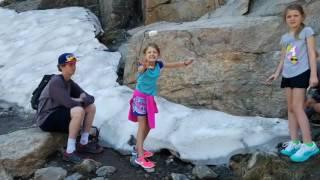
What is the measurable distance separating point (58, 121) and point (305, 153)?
334 cm

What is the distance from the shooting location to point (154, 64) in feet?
20.9

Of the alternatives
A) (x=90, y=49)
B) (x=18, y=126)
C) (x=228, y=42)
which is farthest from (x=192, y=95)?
(x=90, y=49)

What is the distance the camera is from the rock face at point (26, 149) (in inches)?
249

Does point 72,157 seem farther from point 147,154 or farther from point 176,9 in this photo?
point 176,9

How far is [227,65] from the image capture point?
7652mm

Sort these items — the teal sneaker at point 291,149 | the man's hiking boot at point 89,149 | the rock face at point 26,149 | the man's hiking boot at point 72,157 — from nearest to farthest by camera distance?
the teal sneaker at point 291,149 < the rock face at point 26,149 < the man's hiking boot at point 72,157 < the man's hiking boot at point 89,149

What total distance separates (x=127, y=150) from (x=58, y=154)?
0.98m

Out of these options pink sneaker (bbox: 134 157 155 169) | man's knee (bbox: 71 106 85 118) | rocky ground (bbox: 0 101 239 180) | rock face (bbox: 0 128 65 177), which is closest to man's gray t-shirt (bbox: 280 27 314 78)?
rocky ground (bbox: 0 101 239 180)

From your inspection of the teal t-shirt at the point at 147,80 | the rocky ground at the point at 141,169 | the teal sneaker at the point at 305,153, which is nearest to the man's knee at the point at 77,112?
the rocky ground at the point at 141,169

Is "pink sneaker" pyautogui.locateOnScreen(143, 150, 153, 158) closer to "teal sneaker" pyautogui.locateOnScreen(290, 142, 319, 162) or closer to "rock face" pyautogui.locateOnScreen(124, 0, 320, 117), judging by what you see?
"rock face" pyautogui.locateOnScreen(124, 0, 320, 117)

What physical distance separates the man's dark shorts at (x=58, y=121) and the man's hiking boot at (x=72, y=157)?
1.34 ft

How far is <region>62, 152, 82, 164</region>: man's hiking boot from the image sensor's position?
6504 mm

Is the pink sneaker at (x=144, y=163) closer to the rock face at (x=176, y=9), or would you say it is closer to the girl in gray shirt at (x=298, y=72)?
the girl in gray shirt at (x=298, y=72)

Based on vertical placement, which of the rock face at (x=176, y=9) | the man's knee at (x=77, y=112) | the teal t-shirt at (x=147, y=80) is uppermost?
the rock face at (x=176, y=9)
